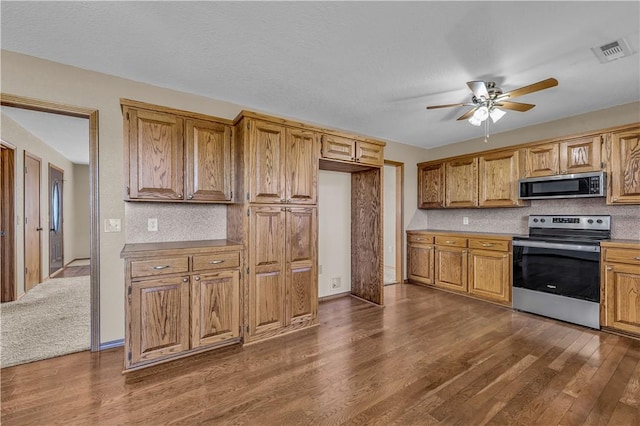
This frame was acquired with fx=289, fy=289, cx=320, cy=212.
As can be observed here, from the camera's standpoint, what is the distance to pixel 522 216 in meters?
4.19

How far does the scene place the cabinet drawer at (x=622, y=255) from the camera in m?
2.82

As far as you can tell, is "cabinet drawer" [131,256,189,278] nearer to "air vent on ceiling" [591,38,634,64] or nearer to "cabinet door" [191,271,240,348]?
"cabinet door" [191,271,240,348]

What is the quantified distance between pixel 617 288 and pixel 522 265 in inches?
33.7

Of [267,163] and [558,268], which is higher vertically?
[267,163]

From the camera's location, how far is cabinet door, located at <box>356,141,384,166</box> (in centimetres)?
357

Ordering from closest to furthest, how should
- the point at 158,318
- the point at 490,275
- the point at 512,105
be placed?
the point at 158,318
the point at 512,105
the point at 490,275

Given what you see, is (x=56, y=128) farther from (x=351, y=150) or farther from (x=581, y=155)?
(x=581, y=155)

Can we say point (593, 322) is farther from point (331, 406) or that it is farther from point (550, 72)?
point (331, 406)

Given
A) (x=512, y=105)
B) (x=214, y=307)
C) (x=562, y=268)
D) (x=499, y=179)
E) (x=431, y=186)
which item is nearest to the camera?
(x=214, y=307)

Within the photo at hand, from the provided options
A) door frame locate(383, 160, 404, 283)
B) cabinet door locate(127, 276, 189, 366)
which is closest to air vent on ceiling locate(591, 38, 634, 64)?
door frame locate(383, 160, 404, 283)

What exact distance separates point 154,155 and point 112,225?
0.77m

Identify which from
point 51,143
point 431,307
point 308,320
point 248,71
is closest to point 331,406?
point 308,320

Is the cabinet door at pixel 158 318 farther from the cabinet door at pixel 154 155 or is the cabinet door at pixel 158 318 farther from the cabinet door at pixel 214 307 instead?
the cabinet door at pixel 154 155

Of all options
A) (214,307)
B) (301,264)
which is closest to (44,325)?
(214,307)
